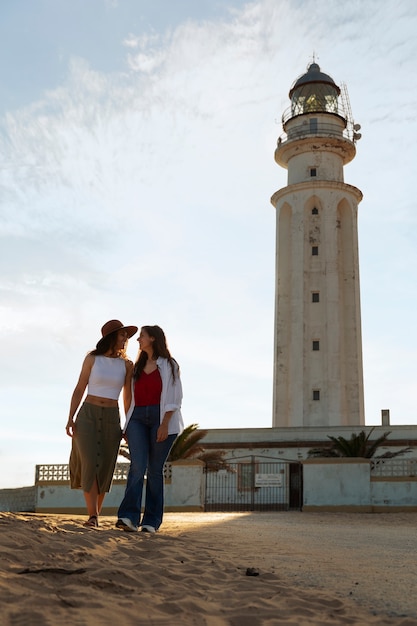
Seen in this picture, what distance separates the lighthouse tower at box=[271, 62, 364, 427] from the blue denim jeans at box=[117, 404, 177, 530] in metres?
26.7

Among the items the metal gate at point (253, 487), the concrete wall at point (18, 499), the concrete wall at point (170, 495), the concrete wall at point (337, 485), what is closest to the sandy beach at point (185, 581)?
the concrete wall at point (170, 495)

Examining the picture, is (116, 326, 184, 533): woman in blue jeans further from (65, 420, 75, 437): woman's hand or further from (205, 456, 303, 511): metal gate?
(205, 456, 303, 511): metal gate

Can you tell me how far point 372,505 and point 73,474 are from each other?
1366 centimetres

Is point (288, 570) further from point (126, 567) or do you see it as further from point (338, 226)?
point (338, 226)

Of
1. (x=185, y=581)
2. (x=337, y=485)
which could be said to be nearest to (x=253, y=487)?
(x=337, y=485)

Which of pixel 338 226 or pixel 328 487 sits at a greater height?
pixel 338 226

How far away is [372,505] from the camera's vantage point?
1908 cm

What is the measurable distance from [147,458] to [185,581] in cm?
272

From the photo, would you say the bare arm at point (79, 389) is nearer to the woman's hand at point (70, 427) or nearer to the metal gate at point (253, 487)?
the woman's hand at point (70, 427)

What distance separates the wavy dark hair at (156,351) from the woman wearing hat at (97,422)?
0.08 metres

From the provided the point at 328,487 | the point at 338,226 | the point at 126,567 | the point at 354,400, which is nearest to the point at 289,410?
the point at 354,400

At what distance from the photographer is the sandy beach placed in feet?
11.6

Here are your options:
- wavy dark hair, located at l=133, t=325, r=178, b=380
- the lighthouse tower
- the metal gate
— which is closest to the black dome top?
the lighthouse tower

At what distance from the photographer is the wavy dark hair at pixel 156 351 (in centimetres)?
718
